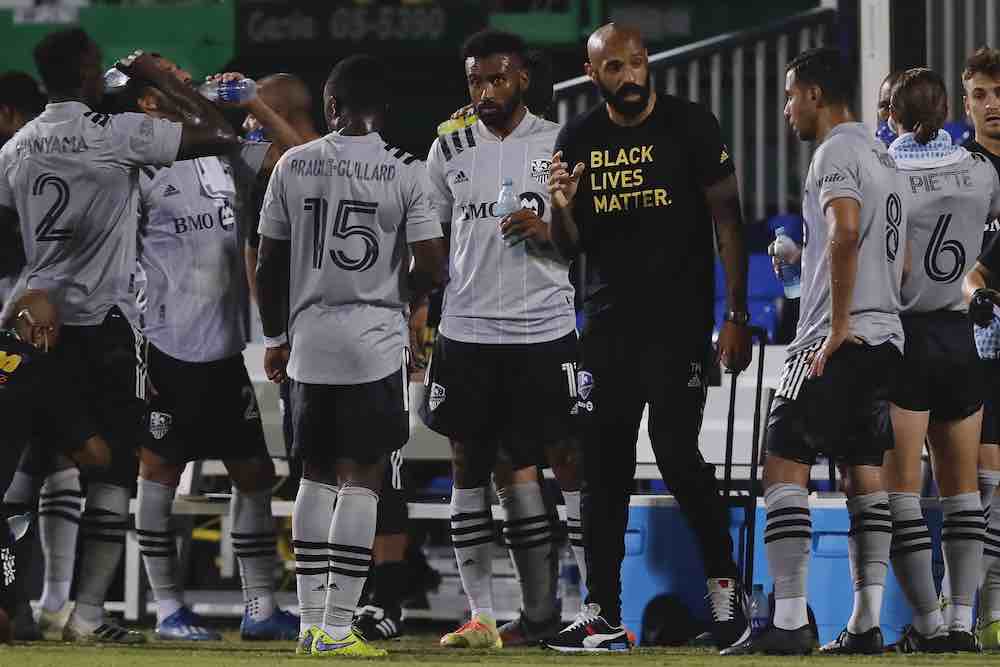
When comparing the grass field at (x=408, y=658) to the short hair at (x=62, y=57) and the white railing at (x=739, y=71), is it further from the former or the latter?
the white railing at (x=739, y=71)

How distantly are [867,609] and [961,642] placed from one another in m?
0.35

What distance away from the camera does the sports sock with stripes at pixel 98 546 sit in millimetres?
5996

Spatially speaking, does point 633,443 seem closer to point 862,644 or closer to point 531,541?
point 531,541

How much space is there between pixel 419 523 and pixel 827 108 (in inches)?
142

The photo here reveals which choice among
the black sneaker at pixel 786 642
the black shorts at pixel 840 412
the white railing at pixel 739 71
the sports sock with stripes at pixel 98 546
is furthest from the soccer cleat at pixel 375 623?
the white railing at pixel 739 71

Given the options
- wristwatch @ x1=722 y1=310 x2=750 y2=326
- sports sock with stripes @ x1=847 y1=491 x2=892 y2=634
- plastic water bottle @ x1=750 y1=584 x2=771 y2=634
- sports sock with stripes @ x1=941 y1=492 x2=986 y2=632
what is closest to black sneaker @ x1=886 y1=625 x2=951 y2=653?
sports sock with stripes @ x1=941 y1=492 x2=986 y2=632

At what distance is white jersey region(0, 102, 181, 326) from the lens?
18.7 ft

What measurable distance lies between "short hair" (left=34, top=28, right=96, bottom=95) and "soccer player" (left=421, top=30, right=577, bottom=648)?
3.90 ft

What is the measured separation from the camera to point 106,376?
5758 millimetres

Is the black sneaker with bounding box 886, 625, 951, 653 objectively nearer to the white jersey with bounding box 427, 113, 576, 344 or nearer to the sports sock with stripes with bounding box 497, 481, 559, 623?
the sports sock with stripes with bounding box 497, 481, 559, 623

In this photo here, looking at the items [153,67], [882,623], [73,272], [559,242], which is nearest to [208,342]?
[73,272]

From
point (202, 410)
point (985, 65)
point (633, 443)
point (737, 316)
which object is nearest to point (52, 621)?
point (202, 410)

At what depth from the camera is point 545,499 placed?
6.37 meters

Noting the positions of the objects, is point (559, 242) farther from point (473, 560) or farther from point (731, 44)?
point (731, 44)
